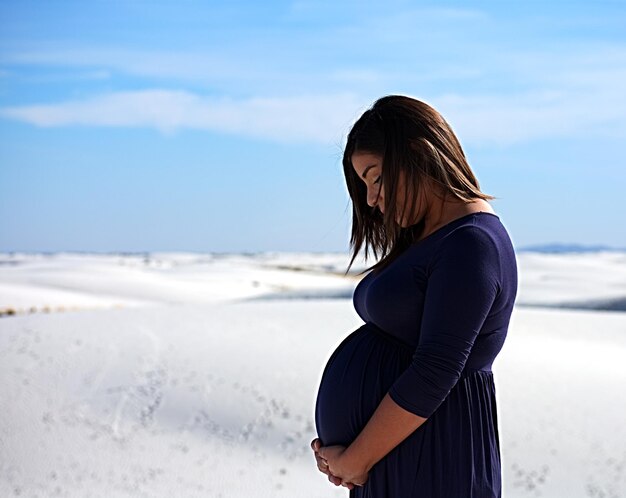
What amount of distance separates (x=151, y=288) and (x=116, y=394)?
12833mm

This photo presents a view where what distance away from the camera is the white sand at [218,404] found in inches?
211

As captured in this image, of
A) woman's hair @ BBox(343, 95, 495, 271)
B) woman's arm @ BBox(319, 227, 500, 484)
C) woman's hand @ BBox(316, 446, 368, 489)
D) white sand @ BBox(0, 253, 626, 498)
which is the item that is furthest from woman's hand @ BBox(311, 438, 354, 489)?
white sand @ BBox(0, 253, 626, 498)

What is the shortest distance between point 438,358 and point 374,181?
46 centimetres

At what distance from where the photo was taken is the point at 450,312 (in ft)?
6.50

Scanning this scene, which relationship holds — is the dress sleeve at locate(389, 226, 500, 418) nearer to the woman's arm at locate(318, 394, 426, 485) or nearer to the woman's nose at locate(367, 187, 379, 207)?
the woman's arm at locate(318, 394, 426, 485)

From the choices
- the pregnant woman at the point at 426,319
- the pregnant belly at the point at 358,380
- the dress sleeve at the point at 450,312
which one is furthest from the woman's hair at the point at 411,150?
the pregnant belly at the point at 358,380

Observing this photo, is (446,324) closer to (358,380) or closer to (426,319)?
(426,319)

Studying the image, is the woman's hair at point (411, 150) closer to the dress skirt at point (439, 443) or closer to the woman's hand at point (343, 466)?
the dress skirt at point (439, 443)

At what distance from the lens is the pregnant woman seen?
79.1 inches

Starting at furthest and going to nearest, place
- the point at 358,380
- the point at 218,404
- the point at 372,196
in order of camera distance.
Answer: the point at 218,404
the point at 358,380
the point at 372,196

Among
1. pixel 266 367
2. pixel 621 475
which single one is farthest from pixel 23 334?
pixel 621 475

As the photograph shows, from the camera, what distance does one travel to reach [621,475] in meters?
5.32

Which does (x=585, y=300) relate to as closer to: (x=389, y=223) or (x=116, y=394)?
(x=116, y=394)

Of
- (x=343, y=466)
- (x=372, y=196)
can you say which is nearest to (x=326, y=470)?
(x=343, y=466)
